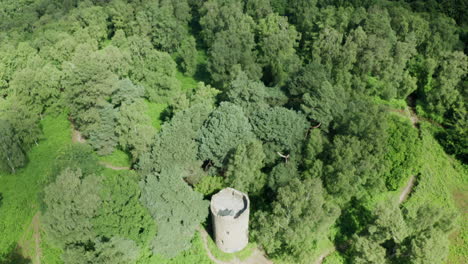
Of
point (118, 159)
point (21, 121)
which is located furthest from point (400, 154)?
point (21, 121)

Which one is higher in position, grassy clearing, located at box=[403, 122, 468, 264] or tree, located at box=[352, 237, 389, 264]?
grassy clearing, located at box=[403, 122, 468, 264]

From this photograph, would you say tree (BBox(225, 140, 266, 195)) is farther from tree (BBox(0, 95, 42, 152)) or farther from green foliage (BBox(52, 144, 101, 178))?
tree (BBox(0, 95, 42, 152))

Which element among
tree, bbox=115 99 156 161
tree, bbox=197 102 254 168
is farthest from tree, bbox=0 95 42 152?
tree, bbox=197 102 254 168

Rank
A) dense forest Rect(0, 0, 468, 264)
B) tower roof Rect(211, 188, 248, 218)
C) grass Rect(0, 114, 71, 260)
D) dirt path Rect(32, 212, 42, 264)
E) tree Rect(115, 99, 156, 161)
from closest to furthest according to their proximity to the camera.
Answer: tower roof Rect(211, 188, 248, 218), dense forest Rect(0, 0, 468, 264), dirt path Rect(32, 212, 42, 264), grass Rect(0, 114, 71, 260), tree Rect(115, 99, 156, 161)

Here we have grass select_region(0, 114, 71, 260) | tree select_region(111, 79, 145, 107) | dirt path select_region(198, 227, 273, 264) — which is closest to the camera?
dirt path select_region(198, 227, 273, 264)

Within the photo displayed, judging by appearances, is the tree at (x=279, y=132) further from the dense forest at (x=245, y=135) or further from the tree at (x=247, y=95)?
the tree at (x=247, y=95)

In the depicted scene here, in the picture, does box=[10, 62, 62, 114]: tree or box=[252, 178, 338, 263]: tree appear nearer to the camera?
box=[252, 178, 338, 263]: tree
